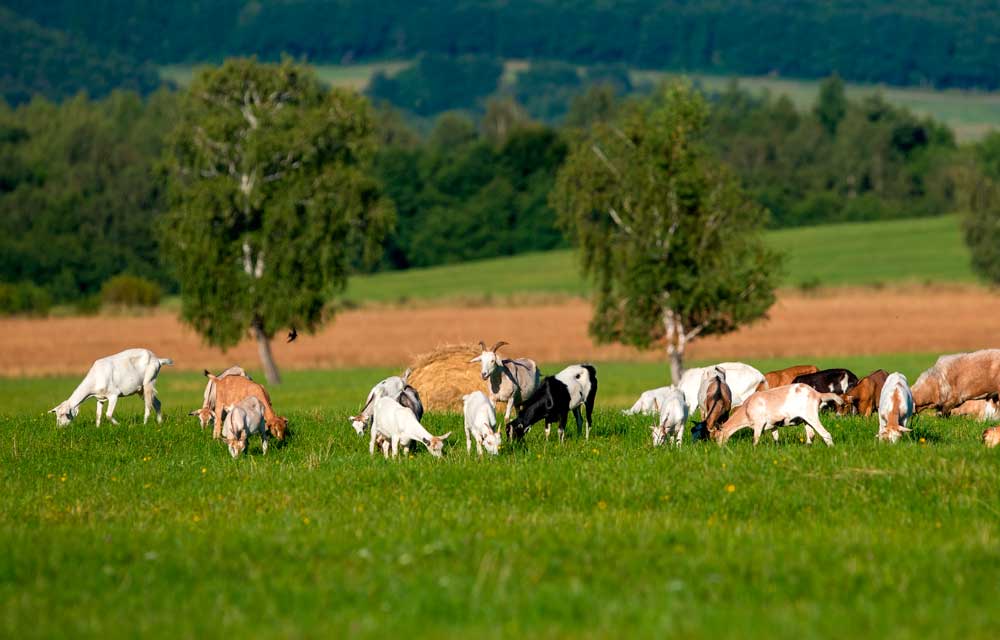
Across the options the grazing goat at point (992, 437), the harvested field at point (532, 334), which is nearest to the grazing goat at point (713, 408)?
the grazing goat at point (992, 437)

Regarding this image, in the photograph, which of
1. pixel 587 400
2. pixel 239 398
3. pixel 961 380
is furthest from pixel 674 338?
pixel 239 398

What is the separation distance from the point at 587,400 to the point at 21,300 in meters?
90.8

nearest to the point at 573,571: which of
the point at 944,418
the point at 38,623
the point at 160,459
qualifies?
the point at 38,623

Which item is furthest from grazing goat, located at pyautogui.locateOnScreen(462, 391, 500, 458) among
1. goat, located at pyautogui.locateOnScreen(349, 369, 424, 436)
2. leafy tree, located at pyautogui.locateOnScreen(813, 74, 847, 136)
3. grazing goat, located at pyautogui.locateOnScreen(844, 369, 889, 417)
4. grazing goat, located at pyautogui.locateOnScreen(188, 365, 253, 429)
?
leafy tree, located at pyautogui.locateOnScreen(813, 74, 847, 136)

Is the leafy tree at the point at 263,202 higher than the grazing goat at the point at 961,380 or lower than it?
higher

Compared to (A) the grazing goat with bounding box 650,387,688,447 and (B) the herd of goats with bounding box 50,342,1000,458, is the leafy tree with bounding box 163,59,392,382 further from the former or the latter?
(A) the grazing goat with bounding box 650,387,688,447

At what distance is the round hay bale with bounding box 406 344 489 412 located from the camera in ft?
89.9

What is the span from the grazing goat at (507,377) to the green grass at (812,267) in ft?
262

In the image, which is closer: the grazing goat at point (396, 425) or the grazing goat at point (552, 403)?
the grazing goat at point (396, 425)

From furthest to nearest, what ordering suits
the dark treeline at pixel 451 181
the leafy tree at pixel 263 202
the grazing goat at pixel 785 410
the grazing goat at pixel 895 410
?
1. the dark treeline at pixel 451 181
2. the leafy tree at pixel 263 202
3. the grazing goat at pixel 895 410
4. the grazing goat at pixel 785 410

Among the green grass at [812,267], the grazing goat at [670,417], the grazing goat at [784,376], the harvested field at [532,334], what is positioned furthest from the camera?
the green grass at [812,267]

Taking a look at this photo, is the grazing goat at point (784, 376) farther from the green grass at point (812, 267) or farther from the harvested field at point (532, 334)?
the green grass at point (812, 267)

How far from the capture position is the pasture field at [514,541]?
942 centimetres

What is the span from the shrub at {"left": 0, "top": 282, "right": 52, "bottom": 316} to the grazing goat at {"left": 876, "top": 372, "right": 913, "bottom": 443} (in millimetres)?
89030
